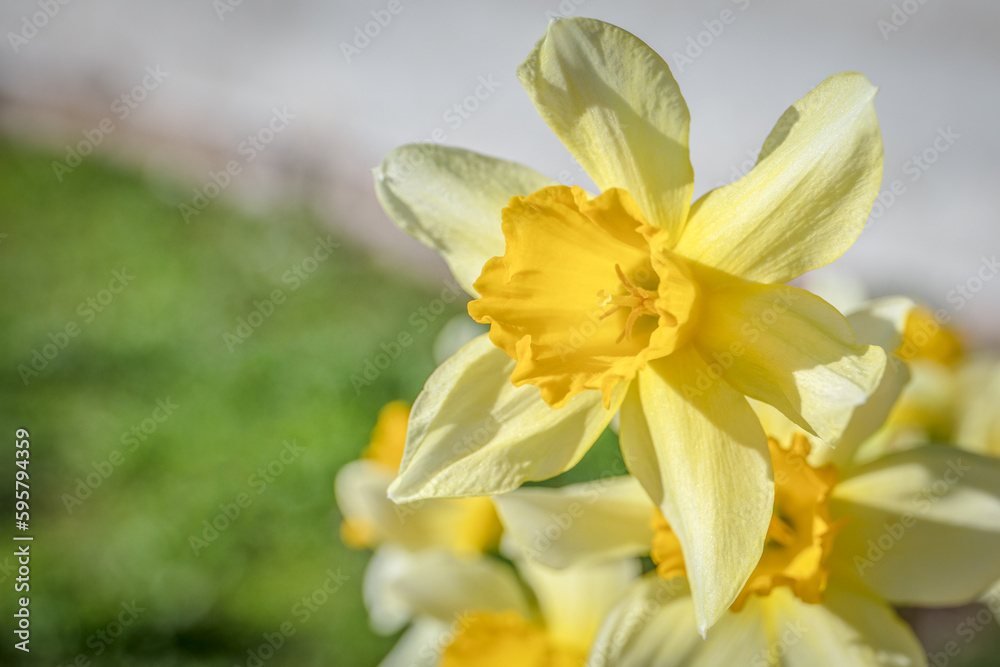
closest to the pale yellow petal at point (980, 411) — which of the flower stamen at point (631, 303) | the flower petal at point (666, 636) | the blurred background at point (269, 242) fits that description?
the flower petal at point (666, 636)

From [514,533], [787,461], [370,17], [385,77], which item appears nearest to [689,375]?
[787,461]

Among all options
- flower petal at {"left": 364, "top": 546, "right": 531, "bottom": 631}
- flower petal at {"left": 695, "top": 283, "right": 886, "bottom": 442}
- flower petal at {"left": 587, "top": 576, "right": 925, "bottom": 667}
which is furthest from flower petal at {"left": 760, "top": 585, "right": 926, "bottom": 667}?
flower petal at {"left": 364, "top": 546, "right": 531, "bottom": 631}

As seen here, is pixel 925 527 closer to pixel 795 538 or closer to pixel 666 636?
pixel 795 538

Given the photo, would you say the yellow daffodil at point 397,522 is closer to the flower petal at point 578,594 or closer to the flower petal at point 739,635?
the flower petal at point 578,594

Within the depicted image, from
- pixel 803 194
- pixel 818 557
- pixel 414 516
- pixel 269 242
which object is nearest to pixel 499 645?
pixel 414 516

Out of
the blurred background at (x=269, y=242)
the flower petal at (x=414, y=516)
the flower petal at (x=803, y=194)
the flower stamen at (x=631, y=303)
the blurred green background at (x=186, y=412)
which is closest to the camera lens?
the flower petal at (x=803, y=194)

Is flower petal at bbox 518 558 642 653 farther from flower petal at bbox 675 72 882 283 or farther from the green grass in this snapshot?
the green grass

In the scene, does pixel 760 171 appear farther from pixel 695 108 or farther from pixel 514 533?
pixel 695 108
